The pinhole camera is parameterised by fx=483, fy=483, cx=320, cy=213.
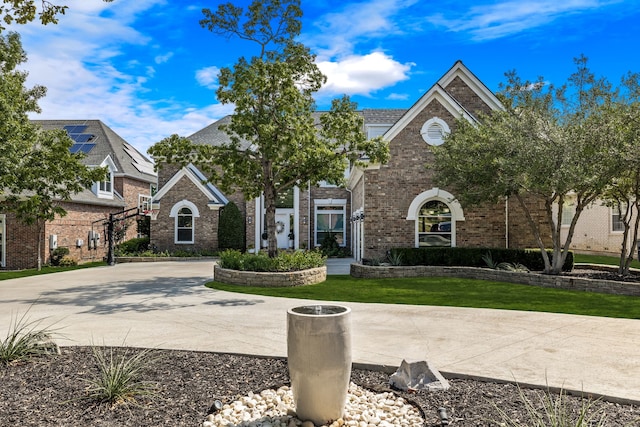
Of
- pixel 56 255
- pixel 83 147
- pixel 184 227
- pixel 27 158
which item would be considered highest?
pixel 83 147

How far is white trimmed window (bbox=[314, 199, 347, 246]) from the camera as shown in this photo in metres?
28.8

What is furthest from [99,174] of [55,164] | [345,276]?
[345,276]

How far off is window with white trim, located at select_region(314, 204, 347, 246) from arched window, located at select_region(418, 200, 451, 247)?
9.59 m

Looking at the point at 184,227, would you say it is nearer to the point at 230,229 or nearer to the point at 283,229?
the point at 230,229

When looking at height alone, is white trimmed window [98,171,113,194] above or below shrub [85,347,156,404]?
above

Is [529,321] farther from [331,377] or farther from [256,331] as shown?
[331,377]

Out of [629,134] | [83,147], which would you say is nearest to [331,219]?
[83,147]

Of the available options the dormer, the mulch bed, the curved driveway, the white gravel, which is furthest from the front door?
the white gravel

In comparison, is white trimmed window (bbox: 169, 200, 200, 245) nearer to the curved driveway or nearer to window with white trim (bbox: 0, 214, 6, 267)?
window with white trim (bbox: 0, 214, 6, 267)

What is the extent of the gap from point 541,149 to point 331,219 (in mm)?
16158

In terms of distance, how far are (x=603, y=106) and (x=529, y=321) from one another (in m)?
8.53

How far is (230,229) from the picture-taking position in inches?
1102

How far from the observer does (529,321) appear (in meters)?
9.01

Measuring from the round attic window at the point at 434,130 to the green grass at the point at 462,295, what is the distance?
245 inches
